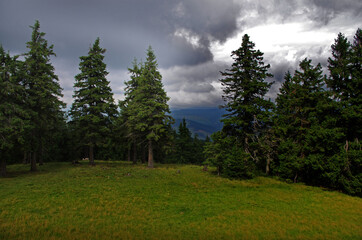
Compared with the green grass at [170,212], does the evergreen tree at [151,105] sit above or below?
above

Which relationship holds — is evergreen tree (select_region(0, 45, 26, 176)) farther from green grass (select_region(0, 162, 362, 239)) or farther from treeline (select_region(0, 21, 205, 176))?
green grass (select_region(0, 162, 362, 239))

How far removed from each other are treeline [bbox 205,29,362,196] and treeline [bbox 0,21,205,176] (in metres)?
9.85

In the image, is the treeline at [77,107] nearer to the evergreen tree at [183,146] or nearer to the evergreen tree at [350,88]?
the evergreen tree at [350,88]

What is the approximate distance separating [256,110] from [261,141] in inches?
143

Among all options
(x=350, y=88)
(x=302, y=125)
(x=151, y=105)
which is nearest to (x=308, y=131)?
(x=302, y=125)

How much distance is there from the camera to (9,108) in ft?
61.7

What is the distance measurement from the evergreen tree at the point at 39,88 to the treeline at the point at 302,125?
20885 mm

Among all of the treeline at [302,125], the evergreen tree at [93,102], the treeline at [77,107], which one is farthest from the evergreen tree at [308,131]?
the evergreen tree at [93,102]

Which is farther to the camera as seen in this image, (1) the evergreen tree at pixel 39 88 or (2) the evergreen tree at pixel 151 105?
(2) the evergreen tree at pixel 151 105

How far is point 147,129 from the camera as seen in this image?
27562 millimetres

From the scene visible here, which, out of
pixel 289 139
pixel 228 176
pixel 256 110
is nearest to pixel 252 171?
pixel 228 176

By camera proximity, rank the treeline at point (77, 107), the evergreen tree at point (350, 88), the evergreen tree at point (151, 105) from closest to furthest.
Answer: the evergreen tree at point (350, 88) → the treeline at point (77, 107) → the evergreen tree at point (151, 105)

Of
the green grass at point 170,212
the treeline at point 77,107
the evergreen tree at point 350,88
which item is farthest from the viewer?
the treeline at point 77,107

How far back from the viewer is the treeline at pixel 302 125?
16.5 m
